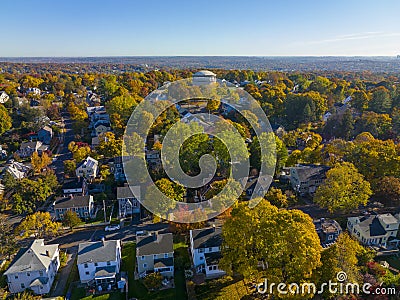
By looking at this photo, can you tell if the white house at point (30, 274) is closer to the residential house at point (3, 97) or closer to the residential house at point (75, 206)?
the residential house at point (75, 206)

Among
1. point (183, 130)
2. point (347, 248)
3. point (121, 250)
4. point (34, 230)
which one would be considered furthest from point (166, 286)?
point (183, 130)

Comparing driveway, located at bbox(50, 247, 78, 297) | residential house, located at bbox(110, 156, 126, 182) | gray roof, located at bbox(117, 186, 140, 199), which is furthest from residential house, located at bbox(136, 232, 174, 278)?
residential house, located at bbox(110, 156, 126, 182)

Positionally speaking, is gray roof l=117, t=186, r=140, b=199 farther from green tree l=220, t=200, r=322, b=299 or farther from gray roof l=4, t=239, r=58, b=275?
green tree l=220, t=200, r=322, b=299

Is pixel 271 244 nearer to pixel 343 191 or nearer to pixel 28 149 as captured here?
pixel 343 191

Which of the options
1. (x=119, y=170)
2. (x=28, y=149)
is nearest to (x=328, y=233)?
(x=119, y=170)

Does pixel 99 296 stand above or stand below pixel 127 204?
below

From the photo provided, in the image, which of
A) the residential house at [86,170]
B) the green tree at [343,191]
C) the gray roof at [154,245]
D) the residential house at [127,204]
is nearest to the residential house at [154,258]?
the gray roof at [154,245]
